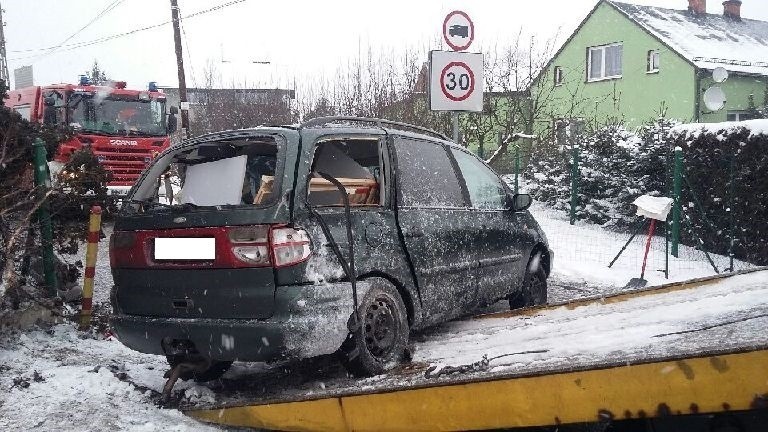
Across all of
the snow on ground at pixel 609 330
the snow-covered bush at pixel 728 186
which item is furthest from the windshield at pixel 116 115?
the snow on ground at pixel 609 330

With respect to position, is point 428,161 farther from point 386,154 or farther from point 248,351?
point 248,351

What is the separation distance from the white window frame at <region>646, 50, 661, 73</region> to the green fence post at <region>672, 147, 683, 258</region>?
16.5 meters

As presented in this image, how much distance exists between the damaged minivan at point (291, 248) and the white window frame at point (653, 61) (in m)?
22.6

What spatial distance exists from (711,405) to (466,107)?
5.79m

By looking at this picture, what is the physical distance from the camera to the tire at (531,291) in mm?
5766

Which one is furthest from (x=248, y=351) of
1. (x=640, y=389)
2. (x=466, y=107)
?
(x=466, y=107)

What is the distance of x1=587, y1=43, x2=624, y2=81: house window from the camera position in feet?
86.6

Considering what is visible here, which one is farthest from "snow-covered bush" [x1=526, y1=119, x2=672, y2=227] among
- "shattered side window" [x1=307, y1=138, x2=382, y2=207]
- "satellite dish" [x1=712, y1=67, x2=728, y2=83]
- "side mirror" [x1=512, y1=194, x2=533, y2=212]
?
"satellite dish" [x1=712, y1=67, x2=728, y2=83]

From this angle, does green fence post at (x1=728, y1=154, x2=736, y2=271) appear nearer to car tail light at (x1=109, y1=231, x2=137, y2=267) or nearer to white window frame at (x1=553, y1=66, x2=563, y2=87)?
car tail light at (x1=109, y1=231, x2=137, y2=267)

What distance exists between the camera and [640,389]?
2344 millimetres

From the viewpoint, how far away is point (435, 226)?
4.42 metres

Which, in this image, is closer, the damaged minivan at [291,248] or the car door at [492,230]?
the damaged minivan at [291,248]

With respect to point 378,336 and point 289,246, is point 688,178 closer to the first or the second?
point 378,336

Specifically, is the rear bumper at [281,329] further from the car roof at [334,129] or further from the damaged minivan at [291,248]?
the car roof at [334,129]
